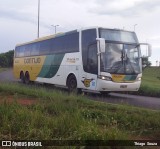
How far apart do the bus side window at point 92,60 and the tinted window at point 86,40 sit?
25 cm

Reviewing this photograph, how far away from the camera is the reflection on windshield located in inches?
705

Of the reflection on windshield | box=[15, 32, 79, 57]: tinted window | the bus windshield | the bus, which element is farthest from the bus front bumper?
box=[15, 32, 79, 57]: tinted window

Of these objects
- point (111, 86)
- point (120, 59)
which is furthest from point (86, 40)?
point (111, 86)

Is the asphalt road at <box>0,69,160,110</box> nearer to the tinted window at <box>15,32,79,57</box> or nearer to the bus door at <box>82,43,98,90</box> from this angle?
→ the bus door at <box>82,43,98,90</box>

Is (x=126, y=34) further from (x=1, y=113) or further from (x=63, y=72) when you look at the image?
(x=1, y=113)

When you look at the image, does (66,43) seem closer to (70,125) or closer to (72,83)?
(72,83)

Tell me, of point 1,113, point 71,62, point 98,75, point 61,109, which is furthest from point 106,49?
point 1,113

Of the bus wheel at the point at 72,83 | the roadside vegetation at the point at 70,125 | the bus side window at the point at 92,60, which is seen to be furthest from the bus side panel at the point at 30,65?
the roadside vegetation at the point at 70,125

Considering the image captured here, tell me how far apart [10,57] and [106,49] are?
57.3 m

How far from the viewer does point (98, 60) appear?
58.9 feet

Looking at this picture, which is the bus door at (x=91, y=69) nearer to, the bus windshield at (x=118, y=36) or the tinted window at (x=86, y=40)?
the tinted window at (x=86, y=40)

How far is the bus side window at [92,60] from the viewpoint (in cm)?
1824

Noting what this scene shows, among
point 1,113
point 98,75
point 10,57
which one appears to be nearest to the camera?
point 1,113

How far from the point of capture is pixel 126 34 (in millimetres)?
18969
